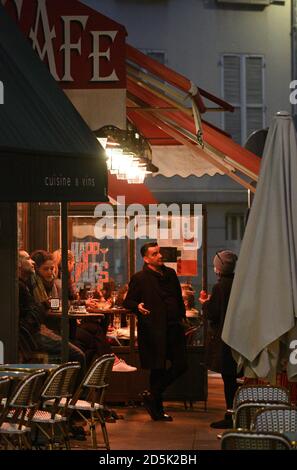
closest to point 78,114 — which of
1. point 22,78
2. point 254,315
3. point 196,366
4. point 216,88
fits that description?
point 22,78

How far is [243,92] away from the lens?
29.2 metres

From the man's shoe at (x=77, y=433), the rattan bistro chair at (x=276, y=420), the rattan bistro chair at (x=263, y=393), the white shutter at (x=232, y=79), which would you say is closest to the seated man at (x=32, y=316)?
the man's shoe at (x=77, y=433)

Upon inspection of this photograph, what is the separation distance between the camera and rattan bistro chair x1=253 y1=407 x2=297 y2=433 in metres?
8.09

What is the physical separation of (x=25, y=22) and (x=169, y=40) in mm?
17919

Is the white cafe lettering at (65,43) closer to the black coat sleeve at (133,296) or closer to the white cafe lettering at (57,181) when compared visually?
the white cafe lettering at (57,181)

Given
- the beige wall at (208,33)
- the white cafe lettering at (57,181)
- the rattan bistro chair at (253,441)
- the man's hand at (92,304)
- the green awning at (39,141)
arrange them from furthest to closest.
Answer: the beige wall at (208,33), the man's hand at (92,304), the white cafe lettering at (57,181), the green awning at (39,141), the rattan bistro chair at (253,441)

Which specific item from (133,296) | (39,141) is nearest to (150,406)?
(133,296)

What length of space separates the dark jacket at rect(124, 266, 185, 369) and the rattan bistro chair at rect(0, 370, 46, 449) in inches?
180

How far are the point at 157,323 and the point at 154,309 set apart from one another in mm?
169

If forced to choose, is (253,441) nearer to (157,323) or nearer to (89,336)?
(89,336)

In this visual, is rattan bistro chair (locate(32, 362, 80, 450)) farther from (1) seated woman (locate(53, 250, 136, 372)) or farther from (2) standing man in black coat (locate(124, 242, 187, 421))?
(2) standing man in black coat (locate(124, 242, 187, 421))

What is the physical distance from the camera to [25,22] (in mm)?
11891

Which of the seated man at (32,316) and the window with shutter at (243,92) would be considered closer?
the seated man at (32,316)

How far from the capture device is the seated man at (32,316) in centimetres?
1270
